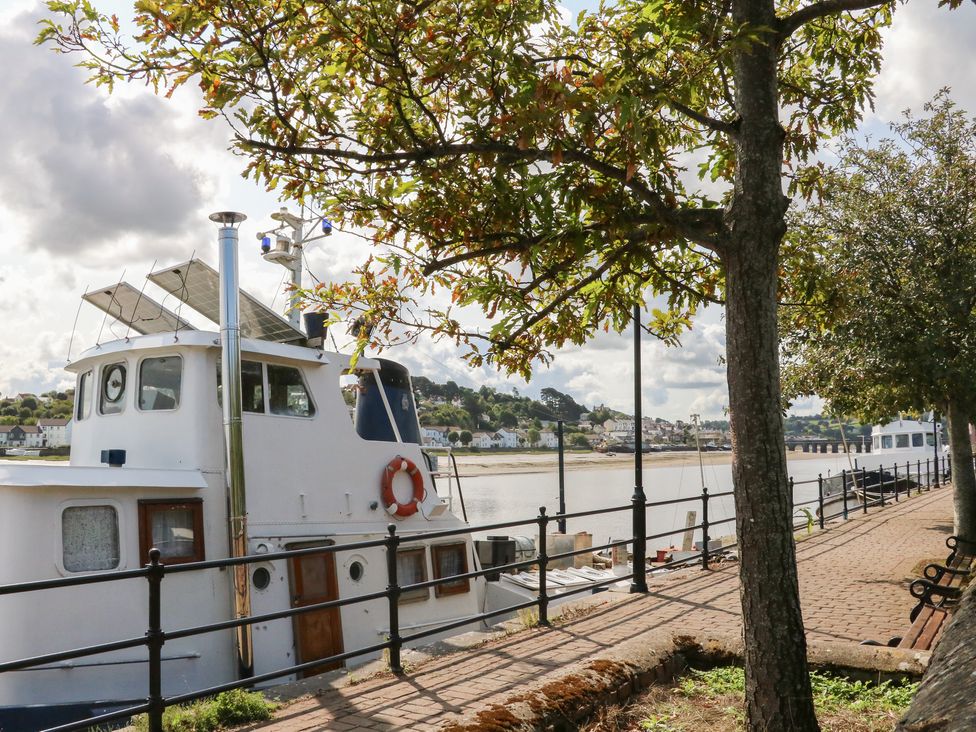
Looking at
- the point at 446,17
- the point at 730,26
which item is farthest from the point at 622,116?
the point at 446,17

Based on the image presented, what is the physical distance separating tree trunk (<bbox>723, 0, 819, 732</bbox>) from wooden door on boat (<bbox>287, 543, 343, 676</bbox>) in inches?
223

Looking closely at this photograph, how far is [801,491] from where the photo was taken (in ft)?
193

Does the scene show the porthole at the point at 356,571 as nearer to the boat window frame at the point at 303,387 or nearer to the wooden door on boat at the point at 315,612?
the wooden door on boat at the point at 315,612

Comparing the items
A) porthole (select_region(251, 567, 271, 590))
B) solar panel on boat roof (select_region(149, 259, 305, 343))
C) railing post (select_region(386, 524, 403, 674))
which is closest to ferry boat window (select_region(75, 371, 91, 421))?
solar panel on boat roof (select_region(149, 259, 305, 343))

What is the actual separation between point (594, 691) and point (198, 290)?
7160 millimetres

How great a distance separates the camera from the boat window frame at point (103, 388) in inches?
385

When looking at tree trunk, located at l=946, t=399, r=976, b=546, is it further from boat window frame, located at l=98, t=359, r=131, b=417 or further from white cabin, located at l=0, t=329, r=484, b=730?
boat window frame, located at l=98, t=359, r=131, b=417

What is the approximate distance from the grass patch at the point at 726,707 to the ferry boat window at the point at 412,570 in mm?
5331

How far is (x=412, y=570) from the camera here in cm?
1063

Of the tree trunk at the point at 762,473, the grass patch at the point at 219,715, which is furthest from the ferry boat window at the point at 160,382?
the tree trunk at the point at 762,473

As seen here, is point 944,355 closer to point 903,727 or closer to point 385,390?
point 385,390

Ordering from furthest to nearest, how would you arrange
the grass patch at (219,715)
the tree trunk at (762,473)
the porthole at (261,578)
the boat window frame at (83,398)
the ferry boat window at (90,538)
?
the boat window frame at (83,398) < the porthole at (261,578) < the ferry boat window at (90,538) < the grass patch at (219,715) < the tree trunk at (762,473)

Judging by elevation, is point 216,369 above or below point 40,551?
above

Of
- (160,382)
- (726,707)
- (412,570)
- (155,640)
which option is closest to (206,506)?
(160,382)
